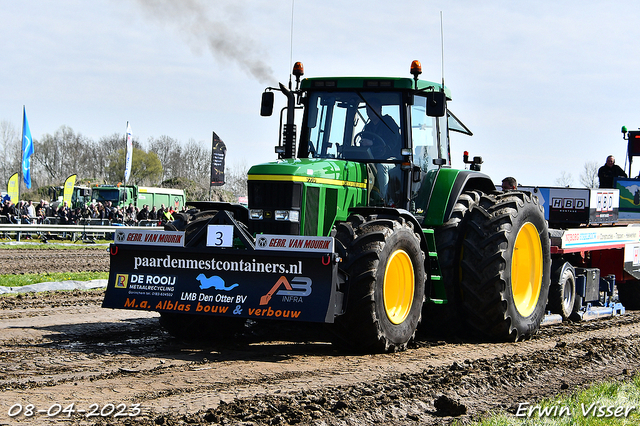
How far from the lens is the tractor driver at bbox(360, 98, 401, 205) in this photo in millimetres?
8648

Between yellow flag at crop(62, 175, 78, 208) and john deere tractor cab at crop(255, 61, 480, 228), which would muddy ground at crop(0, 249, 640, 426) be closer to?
john deere tractor cab at crop(255, 61, 480, 228)

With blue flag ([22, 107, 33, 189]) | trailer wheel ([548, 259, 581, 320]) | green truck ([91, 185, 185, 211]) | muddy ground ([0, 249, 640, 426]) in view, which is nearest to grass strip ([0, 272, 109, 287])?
muddy ground ([0, 249, 640, 426])

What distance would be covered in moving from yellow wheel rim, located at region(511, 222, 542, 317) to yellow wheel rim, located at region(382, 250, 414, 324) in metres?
1.83

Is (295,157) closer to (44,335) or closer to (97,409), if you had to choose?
(44,335)

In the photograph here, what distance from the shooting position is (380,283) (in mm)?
7148

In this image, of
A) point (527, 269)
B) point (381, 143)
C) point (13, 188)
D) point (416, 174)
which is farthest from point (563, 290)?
point (13, 188)

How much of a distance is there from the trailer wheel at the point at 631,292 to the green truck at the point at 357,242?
4377 millimetres

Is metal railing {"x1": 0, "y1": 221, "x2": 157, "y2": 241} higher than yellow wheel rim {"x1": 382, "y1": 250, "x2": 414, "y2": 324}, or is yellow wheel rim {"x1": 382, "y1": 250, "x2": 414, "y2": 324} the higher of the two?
yellow wheel rim {"x1": 382, "y1": 250, "x2": 414, "y2": 324}

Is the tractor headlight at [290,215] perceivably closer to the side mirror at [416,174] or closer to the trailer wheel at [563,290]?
the side mirror at [416,174]

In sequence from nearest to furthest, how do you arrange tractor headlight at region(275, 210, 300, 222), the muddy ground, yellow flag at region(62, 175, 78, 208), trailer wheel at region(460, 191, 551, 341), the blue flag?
1. the muddy ground
2. tractor headlight at region(275, 210, 300, 222)
3. trailer wheel at region(460, 191, 551, 341)
4. the blue flag
5. yellow flag at region(62, 175, 78, 208)

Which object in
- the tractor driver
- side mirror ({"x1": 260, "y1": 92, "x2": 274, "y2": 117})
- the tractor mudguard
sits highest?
side mirror ({"x1": 260, "y1": 92, "x2": 274, "y2": 117})

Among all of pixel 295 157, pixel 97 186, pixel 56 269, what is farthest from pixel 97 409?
pixel 97 186

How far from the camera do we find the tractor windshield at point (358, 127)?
870cm

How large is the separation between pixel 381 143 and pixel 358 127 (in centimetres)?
34
